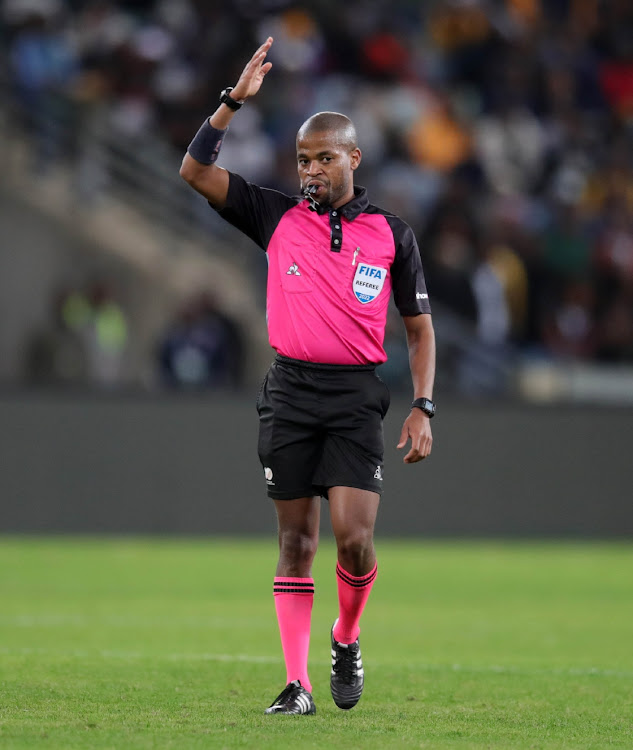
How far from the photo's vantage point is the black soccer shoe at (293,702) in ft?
19.9

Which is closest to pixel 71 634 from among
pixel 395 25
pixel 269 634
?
pixel 269 634

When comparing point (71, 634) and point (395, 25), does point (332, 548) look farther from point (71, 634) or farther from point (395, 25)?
point (395, 25)

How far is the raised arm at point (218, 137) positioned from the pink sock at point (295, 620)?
5.22 feet

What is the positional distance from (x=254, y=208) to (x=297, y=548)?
141 cm

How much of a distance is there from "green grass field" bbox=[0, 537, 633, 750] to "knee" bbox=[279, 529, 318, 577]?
0.61m

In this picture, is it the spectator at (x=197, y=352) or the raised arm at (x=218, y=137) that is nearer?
the raised arm at (x=218, y=137)

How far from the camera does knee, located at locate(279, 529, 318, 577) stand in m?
6.27

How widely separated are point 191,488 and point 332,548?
1.62 m

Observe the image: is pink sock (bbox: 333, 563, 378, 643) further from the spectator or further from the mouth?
the spectator

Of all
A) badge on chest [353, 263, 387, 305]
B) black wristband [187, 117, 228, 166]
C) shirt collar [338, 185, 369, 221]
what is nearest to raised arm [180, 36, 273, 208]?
black wristband [187, 117, 228, 166]

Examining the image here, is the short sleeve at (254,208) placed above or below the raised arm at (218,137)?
below

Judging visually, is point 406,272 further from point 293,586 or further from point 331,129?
point 293,586

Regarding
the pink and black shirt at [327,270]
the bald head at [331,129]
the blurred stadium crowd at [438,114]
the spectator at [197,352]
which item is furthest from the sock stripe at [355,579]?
the spectator at [197,352]

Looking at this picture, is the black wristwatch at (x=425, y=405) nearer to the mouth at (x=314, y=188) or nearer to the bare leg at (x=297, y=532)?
the bare leg at (x=297, y=532)
